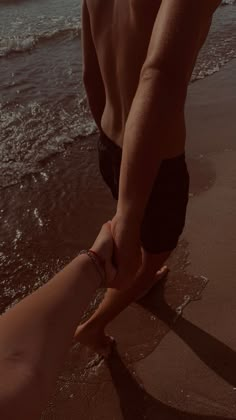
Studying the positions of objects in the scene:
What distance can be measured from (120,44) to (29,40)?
517cm

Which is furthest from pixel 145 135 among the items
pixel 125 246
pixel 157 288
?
pixel 157 288

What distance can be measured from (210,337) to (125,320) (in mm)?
440

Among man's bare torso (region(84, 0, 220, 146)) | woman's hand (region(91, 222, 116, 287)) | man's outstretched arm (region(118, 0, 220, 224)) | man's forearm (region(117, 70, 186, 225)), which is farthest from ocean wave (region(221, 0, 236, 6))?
woman's hand (region(91, 222, 116, 287))

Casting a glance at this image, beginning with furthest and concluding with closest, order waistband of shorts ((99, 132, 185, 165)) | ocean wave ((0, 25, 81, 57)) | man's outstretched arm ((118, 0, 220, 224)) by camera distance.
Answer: ocean wave ((0, 25, 81, 57)), waistband of shorts ((99, 132, 185, 165)), man's outstretched arm ((118, 0, 220, 224))

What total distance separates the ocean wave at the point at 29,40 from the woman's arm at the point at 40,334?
5354 millimetres

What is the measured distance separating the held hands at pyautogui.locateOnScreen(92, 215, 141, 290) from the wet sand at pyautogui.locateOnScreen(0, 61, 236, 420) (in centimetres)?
84

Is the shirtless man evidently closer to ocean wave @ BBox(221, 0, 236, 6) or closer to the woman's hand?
the woman's hand

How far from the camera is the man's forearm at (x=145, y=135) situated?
1.34 m

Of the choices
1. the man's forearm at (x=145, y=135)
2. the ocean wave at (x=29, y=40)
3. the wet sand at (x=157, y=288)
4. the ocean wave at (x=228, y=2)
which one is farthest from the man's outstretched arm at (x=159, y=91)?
the ocean wave at (x=228, y=2)

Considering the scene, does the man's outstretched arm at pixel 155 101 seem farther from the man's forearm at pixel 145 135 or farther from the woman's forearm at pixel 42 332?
the woman's forearm at pixel 42 332

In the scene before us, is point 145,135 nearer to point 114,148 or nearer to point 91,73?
point 114,148

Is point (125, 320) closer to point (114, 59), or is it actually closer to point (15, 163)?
point (114, 59)

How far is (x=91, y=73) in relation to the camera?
2.21 metres

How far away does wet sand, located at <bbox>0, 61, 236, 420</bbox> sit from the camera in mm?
2111
